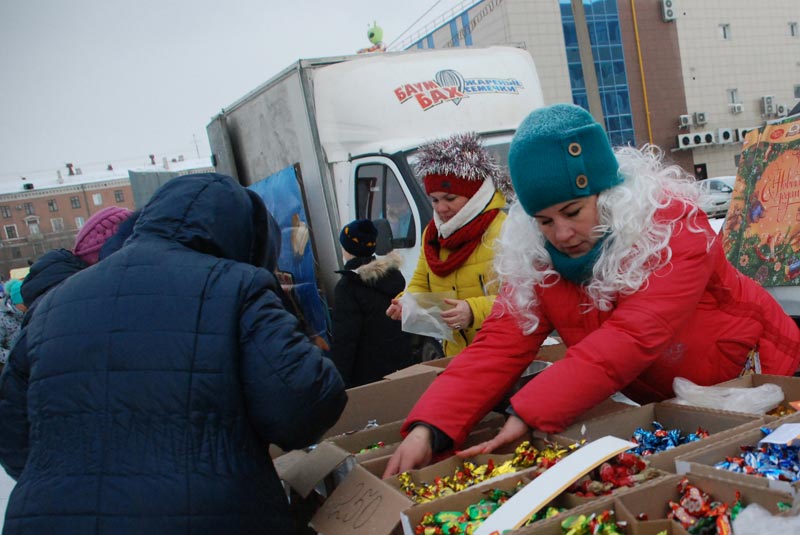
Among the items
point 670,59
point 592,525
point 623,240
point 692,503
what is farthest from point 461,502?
point 670,59

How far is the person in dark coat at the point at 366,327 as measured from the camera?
12.1 feet

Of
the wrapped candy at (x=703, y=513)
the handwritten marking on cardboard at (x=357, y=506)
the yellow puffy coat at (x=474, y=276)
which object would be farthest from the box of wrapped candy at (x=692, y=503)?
the yellow puffy coat at (x=474, y=276)

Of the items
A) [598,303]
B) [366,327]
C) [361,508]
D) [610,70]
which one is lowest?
[366,327]

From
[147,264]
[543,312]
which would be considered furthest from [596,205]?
[147,264]

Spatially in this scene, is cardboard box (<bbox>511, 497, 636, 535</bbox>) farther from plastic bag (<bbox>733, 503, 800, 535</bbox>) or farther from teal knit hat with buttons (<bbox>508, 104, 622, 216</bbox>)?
teal knit hat with buttons (<bbox>508, 104, 622, 216</bbox>)

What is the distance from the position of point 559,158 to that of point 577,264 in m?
0.28

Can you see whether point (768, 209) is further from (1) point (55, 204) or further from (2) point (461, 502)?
(1) point (55, 204)

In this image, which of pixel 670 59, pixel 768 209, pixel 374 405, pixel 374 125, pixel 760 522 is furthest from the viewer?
pixel 670 59

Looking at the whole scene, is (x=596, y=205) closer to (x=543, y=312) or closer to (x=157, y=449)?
(x=543, y=312)

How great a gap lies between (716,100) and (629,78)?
5408 millimetres

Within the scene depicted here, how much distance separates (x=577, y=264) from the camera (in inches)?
66.7

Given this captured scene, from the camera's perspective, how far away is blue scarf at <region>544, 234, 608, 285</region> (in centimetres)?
168

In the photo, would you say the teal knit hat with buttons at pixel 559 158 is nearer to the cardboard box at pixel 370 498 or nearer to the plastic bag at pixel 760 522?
the cardboard box at pixel 370 498

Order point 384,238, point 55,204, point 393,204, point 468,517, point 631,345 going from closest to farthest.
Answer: point 468,517
point 631,345
point 384,238
point 393,204
point 55,204
